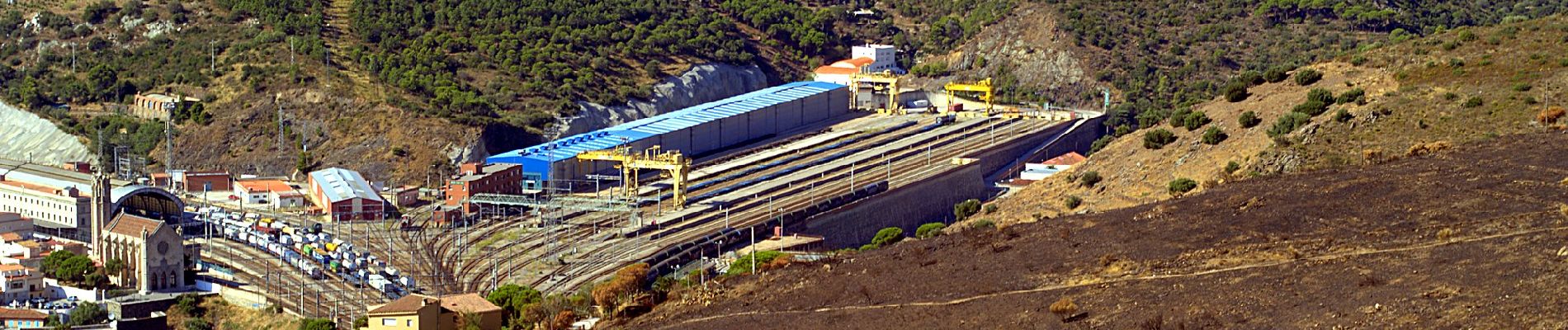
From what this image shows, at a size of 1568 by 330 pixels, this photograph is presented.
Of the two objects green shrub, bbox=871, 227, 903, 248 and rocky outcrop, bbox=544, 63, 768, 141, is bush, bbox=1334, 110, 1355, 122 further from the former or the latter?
Result: rocky outcrop, bbox=544, 63, 768, 141

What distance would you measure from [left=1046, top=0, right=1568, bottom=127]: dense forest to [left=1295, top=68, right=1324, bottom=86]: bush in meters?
53.9

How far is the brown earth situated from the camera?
3822cm

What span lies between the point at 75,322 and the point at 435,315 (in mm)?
15404

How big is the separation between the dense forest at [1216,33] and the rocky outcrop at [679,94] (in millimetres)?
19066

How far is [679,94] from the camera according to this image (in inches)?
4749

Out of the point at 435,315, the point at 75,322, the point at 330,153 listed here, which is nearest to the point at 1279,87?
the point at 435,315

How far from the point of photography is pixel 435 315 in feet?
195

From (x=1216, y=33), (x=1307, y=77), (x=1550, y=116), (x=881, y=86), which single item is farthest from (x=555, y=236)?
(x=1216, y=33)

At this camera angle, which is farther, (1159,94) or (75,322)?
(1159,94)

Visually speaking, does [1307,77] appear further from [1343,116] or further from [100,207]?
[100,207]

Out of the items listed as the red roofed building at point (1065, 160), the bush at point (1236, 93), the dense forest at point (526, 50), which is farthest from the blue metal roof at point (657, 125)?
the bush at point (1236, 93)

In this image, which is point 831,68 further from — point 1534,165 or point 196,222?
point 1534,165

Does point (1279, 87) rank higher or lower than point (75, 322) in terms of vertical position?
higher

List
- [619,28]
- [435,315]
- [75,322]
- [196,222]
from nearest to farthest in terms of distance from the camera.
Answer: [435,315] → [75,322] → [196,222] → [619,28]
